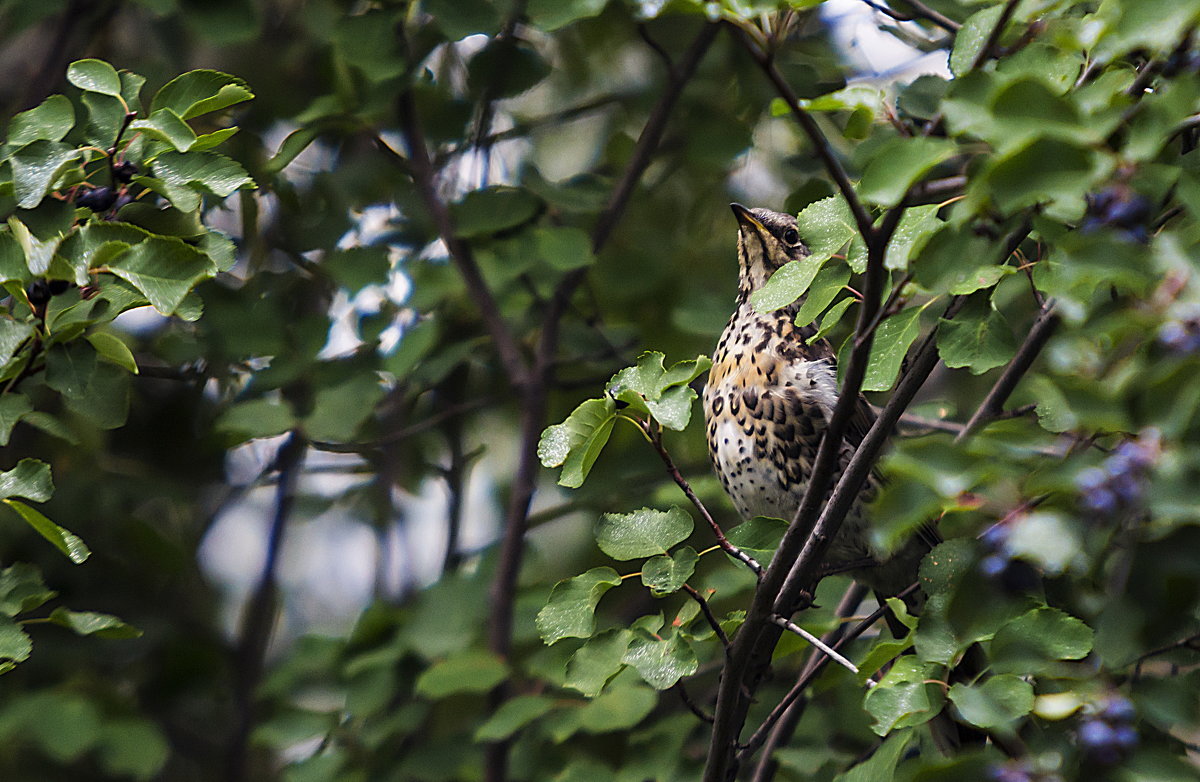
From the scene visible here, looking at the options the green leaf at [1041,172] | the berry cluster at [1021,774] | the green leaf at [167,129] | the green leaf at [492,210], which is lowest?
the green leaf at [492,210]

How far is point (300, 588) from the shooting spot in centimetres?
514

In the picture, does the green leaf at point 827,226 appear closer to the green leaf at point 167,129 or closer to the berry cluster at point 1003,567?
the berry cluster at point 1003,567

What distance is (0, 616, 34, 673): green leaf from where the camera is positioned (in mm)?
1630

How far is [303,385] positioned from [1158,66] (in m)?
2.77

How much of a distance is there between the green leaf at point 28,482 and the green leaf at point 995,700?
1279 mm

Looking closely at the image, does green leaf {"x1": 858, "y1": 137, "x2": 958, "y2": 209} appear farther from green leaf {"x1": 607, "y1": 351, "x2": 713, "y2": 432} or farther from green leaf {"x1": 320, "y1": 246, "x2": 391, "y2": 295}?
green leaf {"x1": 320, "y1": 246, "x2": 391, "y2": 295}

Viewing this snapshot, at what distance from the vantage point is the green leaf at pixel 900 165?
1156mm

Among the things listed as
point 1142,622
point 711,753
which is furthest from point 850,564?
point 1142,622

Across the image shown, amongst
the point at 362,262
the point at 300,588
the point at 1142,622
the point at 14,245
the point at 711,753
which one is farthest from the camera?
the point at 300,588

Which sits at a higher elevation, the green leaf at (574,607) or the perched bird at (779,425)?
the green leaf at (574,607)

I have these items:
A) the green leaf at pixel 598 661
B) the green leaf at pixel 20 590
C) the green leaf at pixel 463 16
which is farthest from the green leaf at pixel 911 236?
the green leaf at pixel 463 16

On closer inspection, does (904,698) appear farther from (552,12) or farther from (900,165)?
(552,12)

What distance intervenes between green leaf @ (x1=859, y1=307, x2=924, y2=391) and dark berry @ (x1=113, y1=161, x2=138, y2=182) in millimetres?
1123

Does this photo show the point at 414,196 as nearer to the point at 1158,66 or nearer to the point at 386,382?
the point at 386,382
